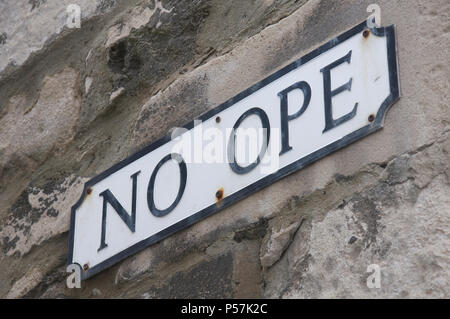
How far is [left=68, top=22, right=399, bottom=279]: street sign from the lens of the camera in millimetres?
1282

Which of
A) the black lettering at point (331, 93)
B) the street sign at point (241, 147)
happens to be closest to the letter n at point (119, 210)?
the street sign at point (241, 147)

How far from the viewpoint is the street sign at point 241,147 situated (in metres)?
1.28

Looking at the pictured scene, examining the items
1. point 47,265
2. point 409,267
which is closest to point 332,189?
point 409,267

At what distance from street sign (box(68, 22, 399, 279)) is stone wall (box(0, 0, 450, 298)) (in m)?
0.02

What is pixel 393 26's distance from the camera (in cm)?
129

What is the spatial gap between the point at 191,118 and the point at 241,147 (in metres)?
0.17

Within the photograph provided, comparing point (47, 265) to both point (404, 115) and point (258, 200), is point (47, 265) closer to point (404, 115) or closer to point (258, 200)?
point (258, 200)

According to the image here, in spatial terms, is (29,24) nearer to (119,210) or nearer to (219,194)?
(119,210)

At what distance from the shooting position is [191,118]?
152cm

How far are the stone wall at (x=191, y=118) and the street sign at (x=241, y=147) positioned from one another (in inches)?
0.8

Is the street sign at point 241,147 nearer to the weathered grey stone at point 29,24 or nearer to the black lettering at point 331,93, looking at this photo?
the black lettering at point 331,93

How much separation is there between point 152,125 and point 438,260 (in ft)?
2.06

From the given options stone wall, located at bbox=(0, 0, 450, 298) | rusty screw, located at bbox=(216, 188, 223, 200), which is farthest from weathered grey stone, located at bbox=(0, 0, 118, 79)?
rusty screw, located at bbox=(216, 188, 223, 200)

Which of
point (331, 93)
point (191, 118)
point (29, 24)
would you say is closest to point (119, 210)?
point (191, 118)
